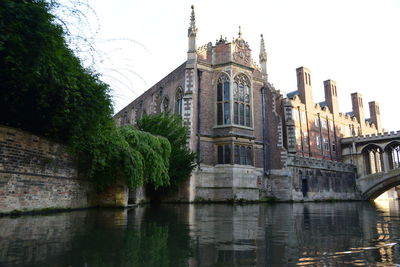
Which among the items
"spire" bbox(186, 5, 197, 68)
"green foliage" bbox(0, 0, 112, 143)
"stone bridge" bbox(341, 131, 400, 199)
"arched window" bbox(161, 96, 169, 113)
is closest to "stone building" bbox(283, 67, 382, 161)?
"stone bridge" bbox(341, 131, 400, 199)

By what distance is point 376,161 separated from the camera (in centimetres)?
4697

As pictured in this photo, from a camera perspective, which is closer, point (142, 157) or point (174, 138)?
point (142, 157)

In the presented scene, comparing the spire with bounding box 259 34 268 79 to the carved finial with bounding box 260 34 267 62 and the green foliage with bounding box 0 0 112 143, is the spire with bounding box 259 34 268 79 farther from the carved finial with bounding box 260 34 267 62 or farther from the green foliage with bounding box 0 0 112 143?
the green foliage with bounding box 0 0 112 143

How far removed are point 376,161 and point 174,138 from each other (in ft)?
128

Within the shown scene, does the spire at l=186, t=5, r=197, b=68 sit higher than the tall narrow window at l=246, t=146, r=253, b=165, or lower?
higher

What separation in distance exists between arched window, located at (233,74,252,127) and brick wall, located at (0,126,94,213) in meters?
16.0

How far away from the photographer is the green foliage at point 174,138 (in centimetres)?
2014

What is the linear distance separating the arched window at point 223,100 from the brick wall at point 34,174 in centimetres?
1519

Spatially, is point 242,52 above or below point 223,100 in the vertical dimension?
above

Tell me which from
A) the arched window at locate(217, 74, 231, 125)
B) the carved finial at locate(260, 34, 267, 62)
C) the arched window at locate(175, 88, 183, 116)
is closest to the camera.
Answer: the arched window at locate(217, 74, 231, 125)

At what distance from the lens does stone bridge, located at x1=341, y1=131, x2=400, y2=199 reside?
33.2 meters

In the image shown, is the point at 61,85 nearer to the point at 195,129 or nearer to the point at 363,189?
the point at 195,129

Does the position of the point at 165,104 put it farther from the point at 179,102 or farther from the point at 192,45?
the point at 192,45

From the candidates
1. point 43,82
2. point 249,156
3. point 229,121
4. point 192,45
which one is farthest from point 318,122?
point 43,82
